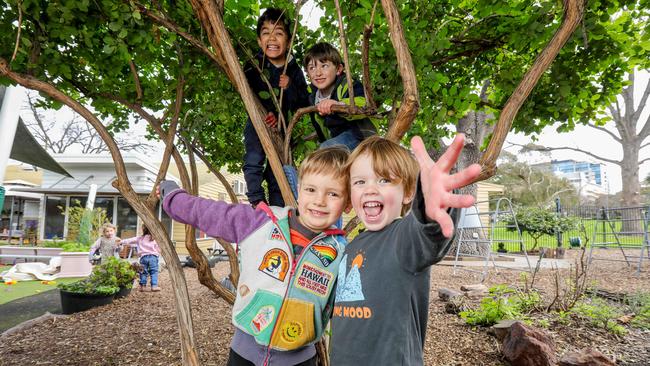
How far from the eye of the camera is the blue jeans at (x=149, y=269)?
7.47 m

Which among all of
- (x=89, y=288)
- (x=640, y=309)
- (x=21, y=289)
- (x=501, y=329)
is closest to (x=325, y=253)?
(x=501, y=329)

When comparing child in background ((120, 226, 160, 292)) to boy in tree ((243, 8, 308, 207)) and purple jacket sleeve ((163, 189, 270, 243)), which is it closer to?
boy in tree ((243, 8, 308, 207))

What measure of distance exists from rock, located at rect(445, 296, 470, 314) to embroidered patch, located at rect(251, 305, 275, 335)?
3.72 meters

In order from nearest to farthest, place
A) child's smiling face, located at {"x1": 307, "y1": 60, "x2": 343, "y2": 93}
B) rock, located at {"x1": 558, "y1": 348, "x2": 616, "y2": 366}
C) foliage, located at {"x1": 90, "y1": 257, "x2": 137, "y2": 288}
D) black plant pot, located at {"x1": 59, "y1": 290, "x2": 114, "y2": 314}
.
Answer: child's smiling face, located at {"x1": 307, "y1": 60, "x2": 343, "y2": 93} → rock, located at {"x1": 558, "y1": 348, "x2": 616, "y2": 366} → black plant pot, located at {"x1": 59, "y1": 290, "x2": 114, "y2": 314} → foliage, located at {"x1": 90, "y1": 257, "x2": 137, "y2": 288}

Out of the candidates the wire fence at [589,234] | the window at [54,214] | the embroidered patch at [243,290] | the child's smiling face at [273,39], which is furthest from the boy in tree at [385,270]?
the window at [54,214]

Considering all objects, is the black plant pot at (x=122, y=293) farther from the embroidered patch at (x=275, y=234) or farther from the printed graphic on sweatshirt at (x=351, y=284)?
the printed graphic on sweatshirt at (x=351, y=284)

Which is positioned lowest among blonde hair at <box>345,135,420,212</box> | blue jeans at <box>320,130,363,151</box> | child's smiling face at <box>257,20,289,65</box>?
blonde hair at <box>345,135,420,212</box>

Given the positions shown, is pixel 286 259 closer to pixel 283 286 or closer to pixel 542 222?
pixel 283 286

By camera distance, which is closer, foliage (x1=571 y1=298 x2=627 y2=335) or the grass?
foliage (x1=571 y1=298 x2=627 y2=335)

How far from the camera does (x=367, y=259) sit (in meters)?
1.32

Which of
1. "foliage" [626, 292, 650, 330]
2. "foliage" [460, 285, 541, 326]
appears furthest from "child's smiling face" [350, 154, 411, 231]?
"foliage" [626, 292, 650, 330]

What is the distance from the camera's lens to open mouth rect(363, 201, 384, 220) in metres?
1.29

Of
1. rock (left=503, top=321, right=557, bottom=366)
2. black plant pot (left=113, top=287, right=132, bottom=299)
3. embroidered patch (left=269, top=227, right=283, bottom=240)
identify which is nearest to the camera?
embroidered patch (left=269, top=227, right=283, bottom=240)

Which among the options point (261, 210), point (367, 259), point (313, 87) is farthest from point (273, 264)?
point (313, 87)
